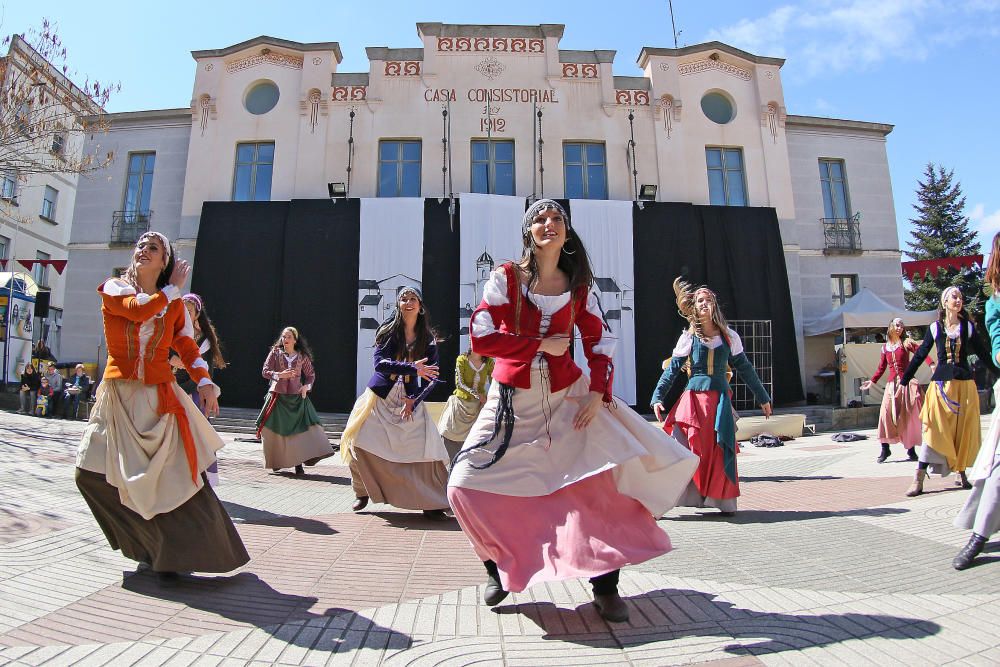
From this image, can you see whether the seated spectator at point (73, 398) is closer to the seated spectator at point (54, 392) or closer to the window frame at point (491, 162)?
the seated spectator at point (54, 392)

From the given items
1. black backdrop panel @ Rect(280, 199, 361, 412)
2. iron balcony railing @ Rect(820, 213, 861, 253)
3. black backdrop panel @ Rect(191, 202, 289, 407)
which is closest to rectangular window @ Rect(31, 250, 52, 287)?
black backdrop panel @ Rect(191, 202, 289, 407)

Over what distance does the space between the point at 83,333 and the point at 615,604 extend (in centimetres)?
2142

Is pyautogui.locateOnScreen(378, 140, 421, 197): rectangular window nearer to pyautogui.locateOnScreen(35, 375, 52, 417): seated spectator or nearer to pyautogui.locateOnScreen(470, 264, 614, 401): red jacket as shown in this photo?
pyautogui.locateOnScreen(35, 375, 52, 417): seated spectator

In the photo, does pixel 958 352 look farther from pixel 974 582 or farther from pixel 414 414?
pixel 414 414

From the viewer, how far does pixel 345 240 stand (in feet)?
57.1

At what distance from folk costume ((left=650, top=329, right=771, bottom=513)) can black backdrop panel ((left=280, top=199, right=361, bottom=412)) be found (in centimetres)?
1277

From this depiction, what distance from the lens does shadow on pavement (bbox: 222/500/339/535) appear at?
4764mm

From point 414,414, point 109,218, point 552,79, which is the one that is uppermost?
point 552,79

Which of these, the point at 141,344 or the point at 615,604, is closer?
the point at 615,604

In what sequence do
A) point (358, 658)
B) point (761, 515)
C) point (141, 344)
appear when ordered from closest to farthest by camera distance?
point (358, 658), point (141, 344), point (761, 515)

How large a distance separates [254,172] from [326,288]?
16.6 feet

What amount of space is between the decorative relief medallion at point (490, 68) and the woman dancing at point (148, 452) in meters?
17.5

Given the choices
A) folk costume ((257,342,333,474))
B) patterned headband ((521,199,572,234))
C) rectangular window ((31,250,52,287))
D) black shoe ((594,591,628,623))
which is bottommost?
black shoe ((594,591,628,623))

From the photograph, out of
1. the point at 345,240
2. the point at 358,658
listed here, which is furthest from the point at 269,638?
the point at 345,240
